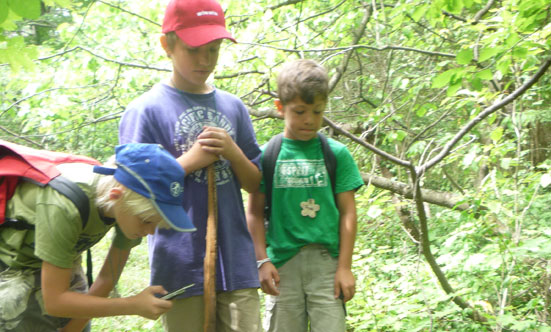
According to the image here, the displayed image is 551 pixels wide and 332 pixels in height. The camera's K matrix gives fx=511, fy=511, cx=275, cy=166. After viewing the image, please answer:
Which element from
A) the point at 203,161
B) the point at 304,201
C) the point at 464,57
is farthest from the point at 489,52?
the point at 203,161

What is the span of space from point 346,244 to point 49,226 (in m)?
1.25

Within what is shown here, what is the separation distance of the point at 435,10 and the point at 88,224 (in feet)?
8.87

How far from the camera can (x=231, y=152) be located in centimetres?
205

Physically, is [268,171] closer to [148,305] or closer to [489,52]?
[148,305]

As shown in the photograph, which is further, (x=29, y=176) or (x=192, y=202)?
(x=192, y=202)

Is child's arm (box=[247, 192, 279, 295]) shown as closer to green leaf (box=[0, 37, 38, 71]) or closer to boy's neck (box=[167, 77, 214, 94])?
boy's neck (box=[167, 77, 214, 94])

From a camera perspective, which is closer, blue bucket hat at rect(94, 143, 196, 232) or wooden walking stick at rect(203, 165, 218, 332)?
blue bucket hat at rect(94, 143, 196, 232)

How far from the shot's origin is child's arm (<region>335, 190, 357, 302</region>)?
7.43ft

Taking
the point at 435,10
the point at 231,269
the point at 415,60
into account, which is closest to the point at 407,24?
the point at 415,60

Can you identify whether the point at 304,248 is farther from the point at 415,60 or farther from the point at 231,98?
the point at 415,60

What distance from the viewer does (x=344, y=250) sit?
231 cm

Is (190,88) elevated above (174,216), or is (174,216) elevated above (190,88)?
(190,88)

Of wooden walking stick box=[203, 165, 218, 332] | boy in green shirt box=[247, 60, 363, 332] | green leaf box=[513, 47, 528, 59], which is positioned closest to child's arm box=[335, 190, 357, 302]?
boy in green shirt box=[247, 60, 363, 332]

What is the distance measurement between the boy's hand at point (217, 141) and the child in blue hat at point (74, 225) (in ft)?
0.68
